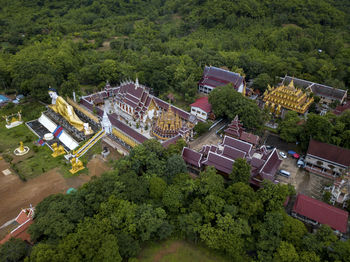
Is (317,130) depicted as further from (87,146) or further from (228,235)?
(87,146)

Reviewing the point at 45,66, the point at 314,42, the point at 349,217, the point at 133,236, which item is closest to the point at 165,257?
the point at 133,236

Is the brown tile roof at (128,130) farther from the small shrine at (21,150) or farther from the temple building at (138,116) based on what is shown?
the small shrine at (21,150)

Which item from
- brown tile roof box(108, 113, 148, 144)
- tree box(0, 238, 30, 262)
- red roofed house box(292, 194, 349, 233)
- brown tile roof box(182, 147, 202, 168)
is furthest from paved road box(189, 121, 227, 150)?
tree box(0, 238, 30, 262)

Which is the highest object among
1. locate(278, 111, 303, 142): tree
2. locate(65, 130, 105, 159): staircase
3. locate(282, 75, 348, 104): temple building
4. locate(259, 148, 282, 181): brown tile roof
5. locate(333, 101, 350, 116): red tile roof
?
locate(282, 75, 348, 104): temple building

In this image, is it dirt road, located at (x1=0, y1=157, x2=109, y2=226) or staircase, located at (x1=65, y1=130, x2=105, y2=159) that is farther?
staircase, located at (x1=65, y1=130, x2=105, y2=159)

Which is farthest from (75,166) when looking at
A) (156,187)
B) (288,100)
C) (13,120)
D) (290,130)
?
(288,100)

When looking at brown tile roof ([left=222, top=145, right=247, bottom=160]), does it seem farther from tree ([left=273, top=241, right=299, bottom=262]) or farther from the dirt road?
the dirt road

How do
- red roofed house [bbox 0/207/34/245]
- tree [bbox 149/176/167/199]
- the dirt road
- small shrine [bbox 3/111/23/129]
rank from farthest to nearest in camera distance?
1. small shrine [bbox 3/111/23/129]
2. the dirt road
3. tree [bbox 149/176/167/199]
4. red roofed house [bbox 0/207/34/245]

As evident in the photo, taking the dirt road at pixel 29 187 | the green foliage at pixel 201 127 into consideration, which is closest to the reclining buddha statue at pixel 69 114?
the dirt road at pixel 29 187
